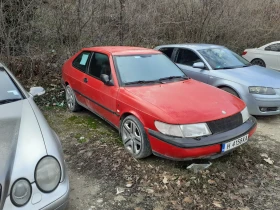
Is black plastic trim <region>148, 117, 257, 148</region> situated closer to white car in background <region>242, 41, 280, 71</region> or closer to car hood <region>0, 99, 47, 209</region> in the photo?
car hood <region>0, 99, 47, 209</region>

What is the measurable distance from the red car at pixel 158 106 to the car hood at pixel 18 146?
1434mm

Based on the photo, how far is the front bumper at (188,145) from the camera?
3.09m

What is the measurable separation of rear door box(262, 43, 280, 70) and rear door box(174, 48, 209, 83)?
4.35 meters

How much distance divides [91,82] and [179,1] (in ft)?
24.2

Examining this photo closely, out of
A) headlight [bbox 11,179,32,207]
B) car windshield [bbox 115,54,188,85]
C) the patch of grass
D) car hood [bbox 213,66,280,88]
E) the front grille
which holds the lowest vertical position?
the patch of grass

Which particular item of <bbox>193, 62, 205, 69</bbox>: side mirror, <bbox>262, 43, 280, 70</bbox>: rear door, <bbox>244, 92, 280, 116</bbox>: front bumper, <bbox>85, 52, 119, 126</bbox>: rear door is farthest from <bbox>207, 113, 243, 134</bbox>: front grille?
<bbox>262, 43, 280, 70</bbox>: rear door

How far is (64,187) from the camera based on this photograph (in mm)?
2186

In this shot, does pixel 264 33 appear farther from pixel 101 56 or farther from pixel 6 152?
pixel 6 152

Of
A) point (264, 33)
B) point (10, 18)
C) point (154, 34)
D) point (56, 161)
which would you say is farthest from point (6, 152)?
point (264, 33)

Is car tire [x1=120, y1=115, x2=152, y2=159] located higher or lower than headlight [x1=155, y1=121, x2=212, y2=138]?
lower

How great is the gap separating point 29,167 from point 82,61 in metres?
3.48

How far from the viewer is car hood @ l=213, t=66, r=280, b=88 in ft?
17.1

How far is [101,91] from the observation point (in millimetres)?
4332

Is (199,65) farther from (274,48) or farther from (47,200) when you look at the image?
(274,48)
